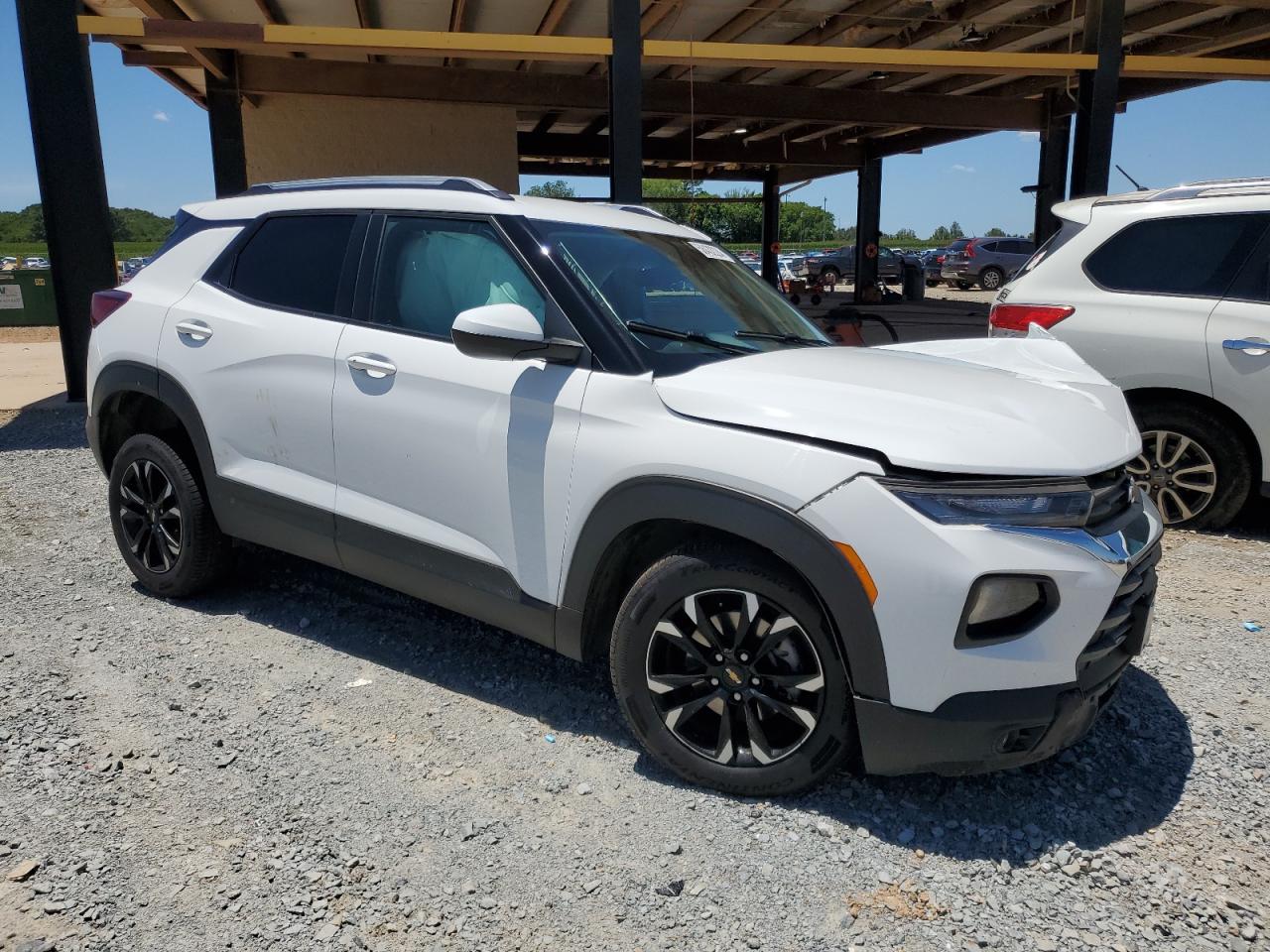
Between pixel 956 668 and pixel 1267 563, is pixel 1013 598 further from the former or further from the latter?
pixel 1267 563

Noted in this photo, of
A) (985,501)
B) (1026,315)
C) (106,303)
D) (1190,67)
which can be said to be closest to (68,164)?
(106,303)

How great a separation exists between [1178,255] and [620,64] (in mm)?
4993

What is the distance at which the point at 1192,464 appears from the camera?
5227mm

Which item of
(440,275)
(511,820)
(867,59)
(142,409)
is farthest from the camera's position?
(867,59)

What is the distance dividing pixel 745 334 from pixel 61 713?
2686 millimetres

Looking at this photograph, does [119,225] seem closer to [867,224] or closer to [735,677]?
[867,224]

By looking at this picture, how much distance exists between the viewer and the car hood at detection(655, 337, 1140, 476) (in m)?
2.41

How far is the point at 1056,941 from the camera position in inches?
88.7

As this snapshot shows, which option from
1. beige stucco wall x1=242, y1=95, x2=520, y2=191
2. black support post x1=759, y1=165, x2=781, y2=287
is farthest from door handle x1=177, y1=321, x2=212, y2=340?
black support post x1=759, y1=165, x2=781, y2=287

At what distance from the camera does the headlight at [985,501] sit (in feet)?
7.75


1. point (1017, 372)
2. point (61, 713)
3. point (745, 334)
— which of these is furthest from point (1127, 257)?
point (61, 713)

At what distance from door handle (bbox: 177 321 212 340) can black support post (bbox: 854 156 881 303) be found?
19.0 metres

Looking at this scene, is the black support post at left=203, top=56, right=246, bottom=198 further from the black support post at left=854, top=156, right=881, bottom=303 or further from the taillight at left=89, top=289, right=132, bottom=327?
the black support post at left=854, top=156, right=881, bottom=303

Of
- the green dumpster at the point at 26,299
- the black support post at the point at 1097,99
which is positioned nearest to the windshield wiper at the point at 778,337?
the black support post at the point at 1097,99
